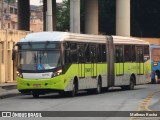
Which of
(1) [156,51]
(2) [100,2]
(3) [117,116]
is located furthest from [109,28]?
(3) [117,116]

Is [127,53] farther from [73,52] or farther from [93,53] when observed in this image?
[73,52]

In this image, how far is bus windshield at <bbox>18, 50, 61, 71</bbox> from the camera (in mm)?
30891

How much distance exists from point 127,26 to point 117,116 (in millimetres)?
47200

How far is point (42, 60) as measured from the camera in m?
31.0

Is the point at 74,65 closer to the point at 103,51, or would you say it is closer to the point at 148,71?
the point at 103,51

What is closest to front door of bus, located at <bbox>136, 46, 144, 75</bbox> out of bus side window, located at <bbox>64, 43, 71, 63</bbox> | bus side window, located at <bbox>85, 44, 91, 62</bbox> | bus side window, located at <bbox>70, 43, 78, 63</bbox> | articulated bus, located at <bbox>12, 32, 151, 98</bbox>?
articulated bus, located at <bbox>12, 32, 151, 98</bbox>

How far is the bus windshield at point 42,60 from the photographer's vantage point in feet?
101

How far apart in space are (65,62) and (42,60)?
41.8 inches

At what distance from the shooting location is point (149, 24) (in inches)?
3878

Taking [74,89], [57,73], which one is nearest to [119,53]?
[74,89]

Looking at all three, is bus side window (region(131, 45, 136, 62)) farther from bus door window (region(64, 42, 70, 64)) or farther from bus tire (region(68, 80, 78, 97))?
bus door window (region(64, 42, 70, 64))

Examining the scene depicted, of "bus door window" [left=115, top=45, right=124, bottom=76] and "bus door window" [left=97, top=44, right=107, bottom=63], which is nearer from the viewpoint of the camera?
"bus door window" [left=97, top=44, right=107, bottom=63]

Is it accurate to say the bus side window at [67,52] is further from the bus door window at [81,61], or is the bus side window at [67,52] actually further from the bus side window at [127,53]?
the bus side window at [127,53]

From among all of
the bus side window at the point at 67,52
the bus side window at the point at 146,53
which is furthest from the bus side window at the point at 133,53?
the bus side window at the point at 67,52
